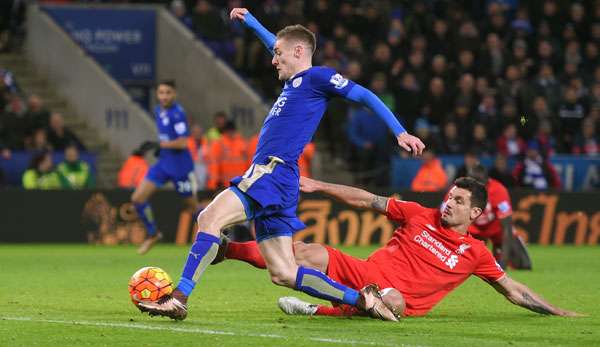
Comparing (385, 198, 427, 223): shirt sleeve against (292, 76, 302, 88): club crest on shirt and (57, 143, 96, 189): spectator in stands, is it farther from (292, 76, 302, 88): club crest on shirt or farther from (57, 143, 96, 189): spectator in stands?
(57, 143, 96, 189): spectator in stands

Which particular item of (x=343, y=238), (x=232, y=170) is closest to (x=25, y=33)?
(x=232, y=170)

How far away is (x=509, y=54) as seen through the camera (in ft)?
76.0

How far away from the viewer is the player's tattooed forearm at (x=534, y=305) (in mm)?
9375

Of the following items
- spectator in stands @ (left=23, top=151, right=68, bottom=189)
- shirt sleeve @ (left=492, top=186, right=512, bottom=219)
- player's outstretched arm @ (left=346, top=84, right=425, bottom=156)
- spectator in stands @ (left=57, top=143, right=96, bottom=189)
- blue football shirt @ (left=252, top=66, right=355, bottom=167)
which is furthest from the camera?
spectator in stands @ (left=57, top=143, right=96, bottom=189)

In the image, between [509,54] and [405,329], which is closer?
[405,329]

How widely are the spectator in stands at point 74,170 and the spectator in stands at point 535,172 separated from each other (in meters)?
6.50

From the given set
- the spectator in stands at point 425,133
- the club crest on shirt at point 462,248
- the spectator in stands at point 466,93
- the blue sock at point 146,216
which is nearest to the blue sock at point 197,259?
the club crest on shirt at point 462,248

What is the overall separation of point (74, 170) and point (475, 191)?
36.9ft

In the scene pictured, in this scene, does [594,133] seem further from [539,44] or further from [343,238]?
[343,238]

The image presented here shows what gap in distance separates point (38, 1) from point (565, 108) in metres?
9.32

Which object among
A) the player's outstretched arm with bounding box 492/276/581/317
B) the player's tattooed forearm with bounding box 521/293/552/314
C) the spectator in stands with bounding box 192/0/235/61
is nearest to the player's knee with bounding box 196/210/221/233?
the player's outstretched arm with bounding box 492/276/581/317

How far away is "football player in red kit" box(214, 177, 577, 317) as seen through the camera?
9344 millimetres

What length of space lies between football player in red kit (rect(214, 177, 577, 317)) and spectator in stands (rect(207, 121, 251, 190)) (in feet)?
33.7

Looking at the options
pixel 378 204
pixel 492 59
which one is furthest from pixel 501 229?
pixel 492 59
